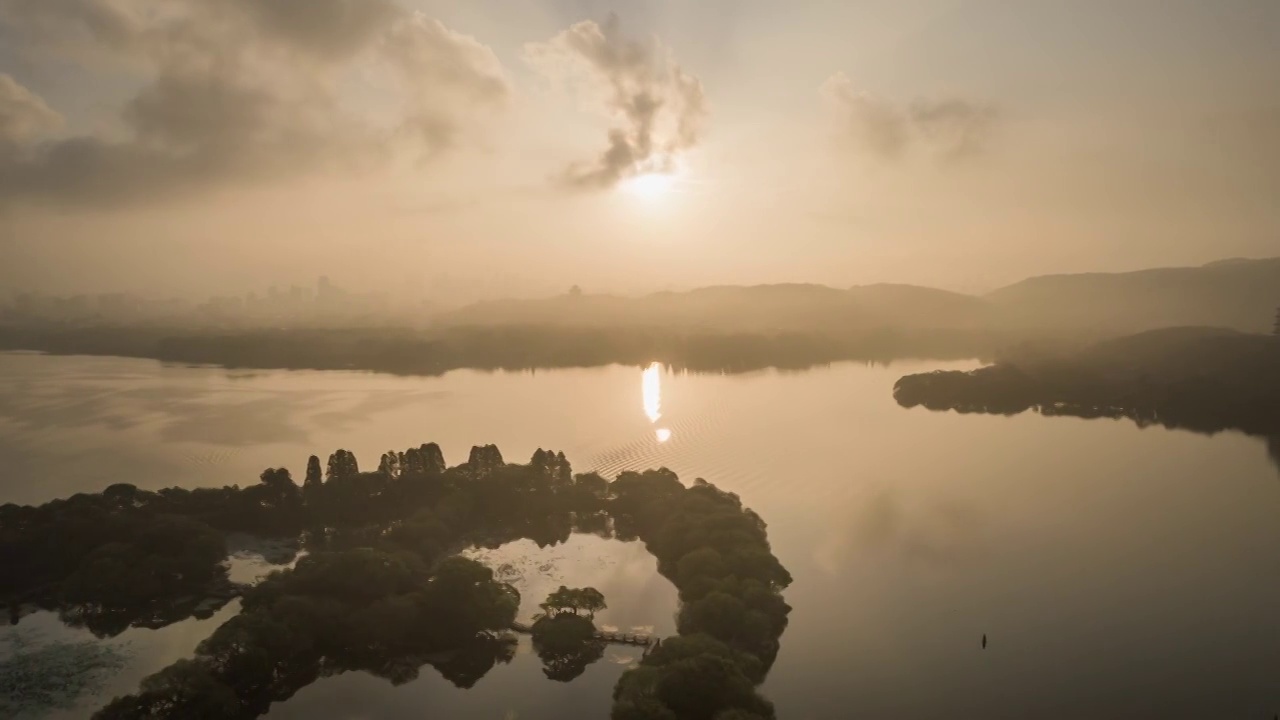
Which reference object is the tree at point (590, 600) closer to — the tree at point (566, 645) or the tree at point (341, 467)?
the tree at point (566, 645)

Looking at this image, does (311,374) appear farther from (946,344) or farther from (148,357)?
(946,344)

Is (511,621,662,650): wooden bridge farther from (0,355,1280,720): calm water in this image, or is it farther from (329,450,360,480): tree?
(329,450,360,480): tree

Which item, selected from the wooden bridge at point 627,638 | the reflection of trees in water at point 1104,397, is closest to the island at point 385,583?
the wooden bridge at point 627,638

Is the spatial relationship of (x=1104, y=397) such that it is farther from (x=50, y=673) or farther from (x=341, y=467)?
(x=50, y=673)

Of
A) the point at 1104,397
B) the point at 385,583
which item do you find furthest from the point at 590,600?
the point at 1104,397

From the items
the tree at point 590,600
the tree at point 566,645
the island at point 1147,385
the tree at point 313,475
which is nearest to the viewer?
the tree at point 566,645

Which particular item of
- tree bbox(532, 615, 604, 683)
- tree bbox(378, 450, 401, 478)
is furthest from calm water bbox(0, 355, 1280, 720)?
tree bbox(378, 450, 401, 478)

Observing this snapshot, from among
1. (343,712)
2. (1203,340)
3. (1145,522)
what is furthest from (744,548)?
(1203,340)
